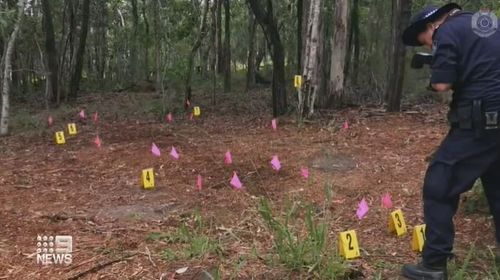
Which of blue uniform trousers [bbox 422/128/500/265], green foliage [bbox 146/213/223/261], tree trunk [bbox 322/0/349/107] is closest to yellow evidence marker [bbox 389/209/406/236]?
blue uniform trousers [bbox 422/128/500/265]

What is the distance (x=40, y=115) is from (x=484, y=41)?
11.7 metres

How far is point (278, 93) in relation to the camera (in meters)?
9.50

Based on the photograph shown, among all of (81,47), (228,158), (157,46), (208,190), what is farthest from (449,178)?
(81,47)

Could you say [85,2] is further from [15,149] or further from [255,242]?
[255,242]

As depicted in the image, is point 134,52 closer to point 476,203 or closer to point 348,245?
point 476,203

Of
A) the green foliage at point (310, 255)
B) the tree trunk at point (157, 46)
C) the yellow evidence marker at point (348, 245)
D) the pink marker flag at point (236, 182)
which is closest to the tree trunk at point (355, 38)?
the tree trunk at point (157, 46)

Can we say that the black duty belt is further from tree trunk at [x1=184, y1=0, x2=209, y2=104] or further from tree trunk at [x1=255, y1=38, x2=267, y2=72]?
tree trunk at [x1=255, y1=38, x2=267, y2=72]

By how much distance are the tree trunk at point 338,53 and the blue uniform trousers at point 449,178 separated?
689 cm

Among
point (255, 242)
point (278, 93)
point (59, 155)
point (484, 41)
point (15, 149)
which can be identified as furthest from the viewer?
point (278, 93)

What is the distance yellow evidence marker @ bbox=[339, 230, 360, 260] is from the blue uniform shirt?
3.28 feet

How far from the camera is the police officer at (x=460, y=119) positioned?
2.86 metres

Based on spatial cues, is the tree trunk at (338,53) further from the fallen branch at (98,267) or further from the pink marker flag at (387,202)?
the fallen branch at (98,267)

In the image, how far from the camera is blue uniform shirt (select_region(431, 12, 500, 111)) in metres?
2.86

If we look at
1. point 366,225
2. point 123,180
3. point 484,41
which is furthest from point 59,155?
point 484,41
